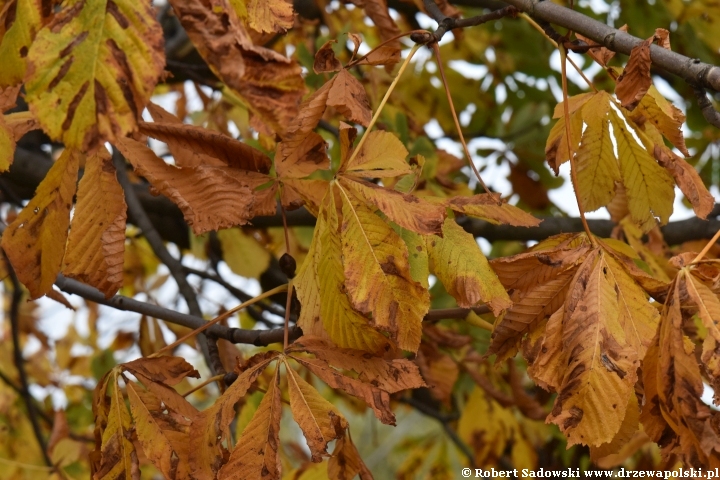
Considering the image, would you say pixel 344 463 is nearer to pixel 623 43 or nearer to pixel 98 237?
pixel 98 237

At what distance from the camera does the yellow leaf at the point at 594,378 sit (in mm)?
656

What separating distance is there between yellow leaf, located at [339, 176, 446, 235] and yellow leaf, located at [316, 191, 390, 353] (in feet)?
0.11

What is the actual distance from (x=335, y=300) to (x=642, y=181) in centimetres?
44

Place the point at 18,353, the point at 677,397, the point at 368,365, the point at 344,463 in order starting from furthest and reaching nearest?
the point at 18,353
the point at 344,463
the point at 368,365
the point at 677,397

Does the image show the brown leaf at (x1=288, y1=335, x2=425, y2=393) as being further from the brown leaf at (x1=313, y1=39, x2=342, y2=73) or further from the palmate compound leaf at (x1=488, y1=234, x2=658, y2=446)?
the brown leaf at (x1=313, y1=39, x2=342, y2=73)

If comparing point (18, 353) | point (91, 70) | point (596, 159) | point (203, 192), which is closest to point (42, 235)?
point (203, 192)

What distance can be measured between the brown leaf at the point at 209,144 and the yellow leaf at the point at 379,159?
107 millimetres

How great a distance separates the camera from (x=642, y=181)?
0.90m

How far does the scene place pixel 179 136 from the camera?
29.8 inches

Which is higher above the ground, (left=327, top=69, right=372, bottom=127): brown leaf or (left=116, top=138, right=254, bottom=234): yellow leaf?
(left=327, top=69, right=372, bottom=127): brown leaf

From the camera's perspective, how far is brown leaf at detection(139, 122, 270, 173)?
2.47ft

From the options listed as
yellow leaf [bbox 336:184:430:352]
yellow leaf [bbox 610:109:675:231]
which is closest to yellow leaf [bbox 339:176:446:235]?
yellow leaf [bbox 336:184:430:352]

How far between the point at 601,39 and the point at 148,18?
447 millimetres

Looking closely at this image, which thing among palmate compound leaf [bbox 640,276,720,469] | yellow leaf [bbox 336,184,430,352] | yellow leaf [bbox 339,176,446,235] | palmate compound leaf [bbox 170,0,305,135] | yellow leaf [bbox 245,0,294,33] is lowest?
palmate compound leaf [bbox 640,276,720,469]
